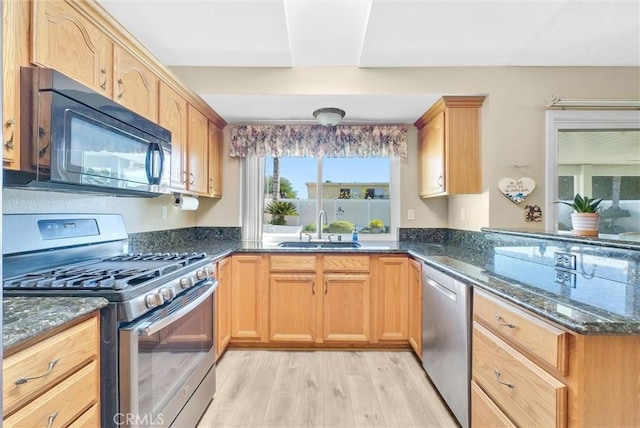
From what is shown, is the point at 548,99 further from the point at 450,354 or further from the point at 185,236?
the point at 185,236

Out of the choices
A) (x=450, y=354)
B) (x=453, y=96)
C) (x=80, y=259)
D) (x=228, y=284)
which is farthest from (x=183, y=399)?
(x=453, y=96)

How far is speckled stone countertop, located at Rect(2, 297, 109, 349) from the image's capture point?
0.81 meters

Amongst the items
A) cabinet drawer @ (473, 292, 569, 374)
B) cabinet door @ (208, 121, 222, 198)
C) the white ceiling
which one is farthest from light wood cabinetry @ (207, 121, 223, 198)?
cabinet drawer @ (473, 292, 569, 374)

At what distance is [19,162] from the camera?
3.55ft

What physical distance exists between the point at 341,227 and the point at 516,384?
87.9 inches

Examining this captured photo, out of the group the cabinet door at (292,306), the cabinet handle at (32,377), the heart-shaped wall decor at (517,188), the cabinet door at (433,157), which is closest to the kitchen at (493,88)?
the heart-shaped wall decor at (517,188)

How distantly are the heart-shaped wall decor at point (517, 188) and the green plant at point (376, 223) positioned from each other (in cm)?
120

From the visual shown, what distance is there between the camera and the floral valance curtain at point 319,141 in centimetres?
308

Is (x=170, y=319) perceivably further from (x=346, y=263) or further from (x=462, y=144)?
(x=462, y=144)

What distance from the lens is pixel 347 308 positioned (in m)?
2.61

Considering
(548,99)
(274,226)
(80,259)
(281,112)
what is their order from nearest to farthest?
1. (80,259)
2. (548,99)
3. (281,112)
4. (274,226)

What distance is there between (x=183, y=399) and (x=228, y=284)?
1066 mm

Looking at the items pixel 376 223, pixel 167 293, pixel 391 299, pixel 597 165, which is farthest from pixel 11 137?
pixel 597 165

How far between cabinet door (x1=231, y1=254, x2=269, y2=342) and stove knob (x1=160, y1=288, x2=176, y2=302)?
1.19 meters
